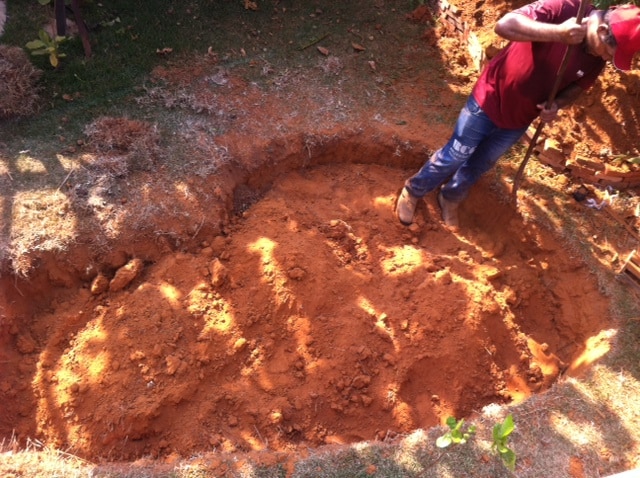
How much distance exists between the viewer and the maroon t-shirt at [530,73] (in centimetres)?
270

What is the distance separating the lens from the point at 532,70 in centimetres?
277

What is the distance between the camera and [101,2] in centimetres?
487

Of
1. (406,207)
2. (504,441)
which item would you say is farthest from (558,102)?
(504,441)

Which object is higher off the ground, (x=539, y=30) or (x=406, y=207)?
(x=539, y=30)

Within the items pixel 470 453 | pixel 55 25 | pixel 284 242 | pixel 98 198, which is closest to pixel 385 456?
pixel 470 453

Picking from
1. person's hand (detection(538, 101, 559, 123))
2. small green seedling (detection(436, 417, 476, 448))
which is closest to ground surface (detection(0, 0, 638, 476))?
small green seedling (detection(436, 417, 476, 448))

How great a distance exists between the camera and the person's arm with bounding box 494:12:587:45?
97.2 inches

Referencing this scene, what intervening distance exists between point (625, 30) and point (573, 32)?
0.75 ft

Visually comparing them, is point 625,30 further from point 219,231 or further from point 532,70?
point 219,231

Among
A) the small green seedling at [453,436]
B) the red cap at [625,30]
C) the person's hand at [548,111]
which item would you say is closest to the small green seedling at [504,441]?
the small green seedling at [453,436]

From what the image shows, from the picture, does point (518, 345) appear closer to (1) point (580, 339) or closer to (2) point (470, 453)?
(1) point (580, 339)

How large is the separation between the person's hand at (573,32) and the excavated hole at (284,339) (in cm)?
170

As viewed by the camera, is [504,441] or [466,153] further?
[466,153]

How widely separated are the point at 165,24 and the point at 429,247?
10.8ft
